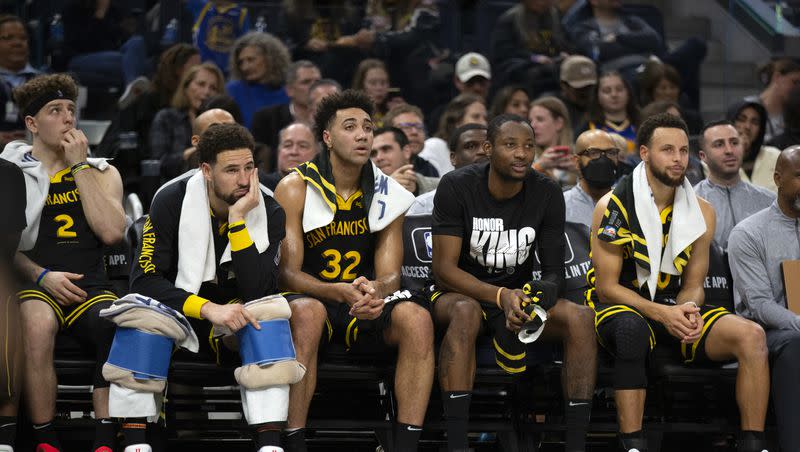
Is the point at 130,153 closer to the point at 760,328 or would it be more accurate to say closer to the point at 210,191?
the point at 210,191

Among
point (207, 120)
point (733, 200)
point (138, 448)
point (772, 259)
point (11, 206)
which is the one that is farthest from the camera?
point (733, 200)

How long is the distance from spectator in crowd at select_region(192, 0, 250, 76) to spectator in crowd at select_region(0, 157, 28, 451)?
4182 millimetres

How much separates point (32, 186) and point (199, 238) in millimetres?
985

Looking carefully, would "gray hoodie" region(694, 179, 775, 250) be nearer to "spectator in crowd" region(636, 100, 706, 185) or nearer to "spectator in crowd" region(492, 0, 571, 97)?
"spectator in crowd" region(636, 100, 706, 185)

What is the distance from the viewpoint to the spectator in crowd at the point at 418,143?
26.6ft

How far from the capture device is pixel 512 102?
30.3ft

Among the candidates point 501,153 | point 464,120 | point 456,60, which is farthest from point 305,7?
point 501,153

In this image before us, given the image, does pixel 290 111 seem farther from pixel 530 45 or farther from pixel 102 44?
pixel 530 45

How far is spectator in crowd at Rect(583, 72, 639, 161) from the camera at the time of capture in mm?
9164

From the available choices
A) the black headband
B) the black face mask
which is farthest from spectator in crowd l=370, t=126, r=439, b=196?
the black headband

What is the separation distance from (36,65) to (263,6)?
1.86m

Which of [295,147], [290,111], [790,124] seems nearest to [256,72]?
[290,111]

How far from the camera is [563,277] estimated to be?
6066 millimetres

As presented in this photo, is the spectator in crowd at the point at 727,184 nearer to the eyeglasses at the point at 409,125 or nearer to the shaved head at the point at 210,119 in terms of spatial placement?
the eyeglasses at the point at 409,125
